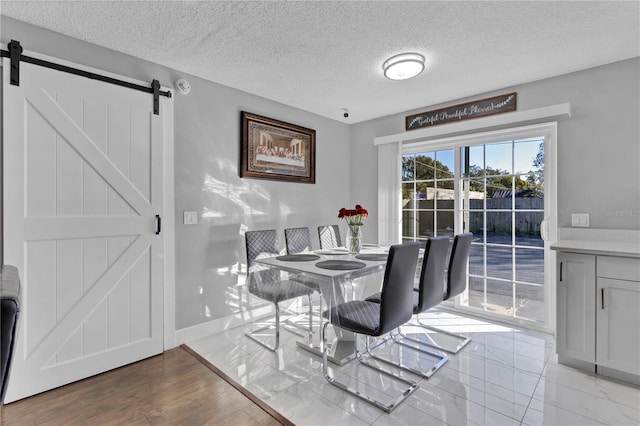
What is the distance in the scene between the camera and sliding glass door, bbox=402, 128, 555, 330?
313cm

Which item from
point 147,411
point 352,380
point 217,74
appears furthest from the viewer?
point 217,74

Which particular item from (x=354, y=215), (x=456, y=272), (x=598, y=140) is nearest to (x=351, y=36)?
(x=354, y=215)

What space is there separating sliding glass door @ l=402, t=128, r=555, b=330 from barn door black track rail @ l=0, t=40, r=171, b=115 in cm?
286

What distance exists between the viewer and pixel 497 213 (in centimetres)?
338

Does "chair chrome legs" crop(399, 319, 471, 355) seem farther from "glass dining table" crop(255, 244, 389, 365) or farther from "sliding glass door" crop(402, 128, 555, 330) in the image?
"sliding glass door" crop(402, 128, 555, 330)

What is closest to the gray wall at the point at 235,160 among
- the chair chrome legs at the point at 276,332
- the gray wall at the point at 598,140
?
the gray wall at the point at 598,140

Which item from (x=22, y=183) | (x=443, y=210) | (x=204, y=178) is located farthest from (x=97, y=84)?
(x=443, y=210)

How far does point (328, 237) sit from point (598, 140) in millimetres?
2624

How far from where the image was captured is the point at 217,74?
2904 mm

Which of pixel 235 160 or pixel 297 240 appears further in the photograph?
pixel 297 240

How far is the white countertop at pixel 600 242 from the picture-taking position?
2.20 m

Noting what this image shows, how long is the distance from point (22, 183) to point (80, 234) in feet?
1.50

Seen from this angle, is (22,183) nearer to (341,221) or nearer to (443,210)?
(341,221)

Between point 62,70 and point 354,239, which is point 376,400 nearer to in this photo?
point 354,239
